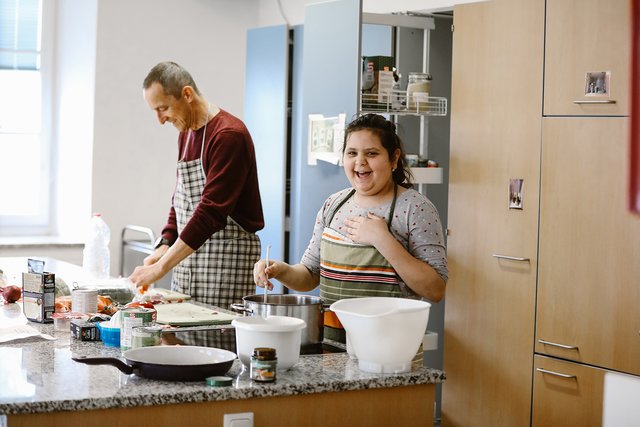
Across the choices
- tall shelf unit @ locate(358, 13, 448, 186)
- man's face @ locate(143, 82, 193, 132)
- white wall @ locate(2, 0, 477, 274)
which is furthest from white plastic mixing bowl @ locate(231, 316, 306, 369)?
white wall @ locate(2, 0, 477, 274)

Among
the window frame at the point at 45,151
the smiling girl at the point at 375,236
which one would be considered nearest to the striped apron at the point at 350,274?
the smiling girl at the point at 375,236

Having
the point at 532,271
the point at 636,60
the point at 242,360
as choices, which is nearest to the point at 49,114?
the point at 532,271

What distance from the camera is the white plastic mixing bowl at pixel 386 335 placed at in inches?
75.8

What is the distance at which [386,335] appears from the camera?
193 cm

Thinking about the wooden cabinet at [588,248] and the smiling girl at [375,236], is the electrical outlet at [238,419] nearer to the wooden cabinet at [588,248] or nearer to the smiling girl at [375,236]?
the smiling girl at [375,236]

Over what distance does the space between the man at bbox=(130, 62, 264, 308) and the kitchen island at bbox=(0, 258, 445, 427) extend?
40.9 inches

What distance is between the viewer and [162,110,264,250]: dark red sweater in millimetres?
3105

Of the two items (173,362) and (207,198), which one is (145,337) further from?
(207,198)

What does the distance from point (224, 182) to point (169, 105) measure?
0.36m

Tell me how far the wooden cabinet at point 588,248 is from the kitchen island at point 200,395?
4.93ft

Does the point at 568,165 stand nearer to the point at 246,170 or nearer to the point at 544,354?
the point at 544,354

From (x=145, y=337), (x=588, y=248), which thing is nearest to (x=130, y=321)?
(x=145, y=337)

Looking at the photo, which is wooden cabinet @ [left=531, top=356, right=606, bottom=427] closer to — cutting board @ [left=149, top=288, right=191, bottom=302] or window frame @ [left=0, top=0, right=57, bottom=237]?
cutting board @ [left=149, top=288, right=191, bottom=302]

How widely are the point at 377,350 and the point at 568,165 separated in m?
A: 1.77
